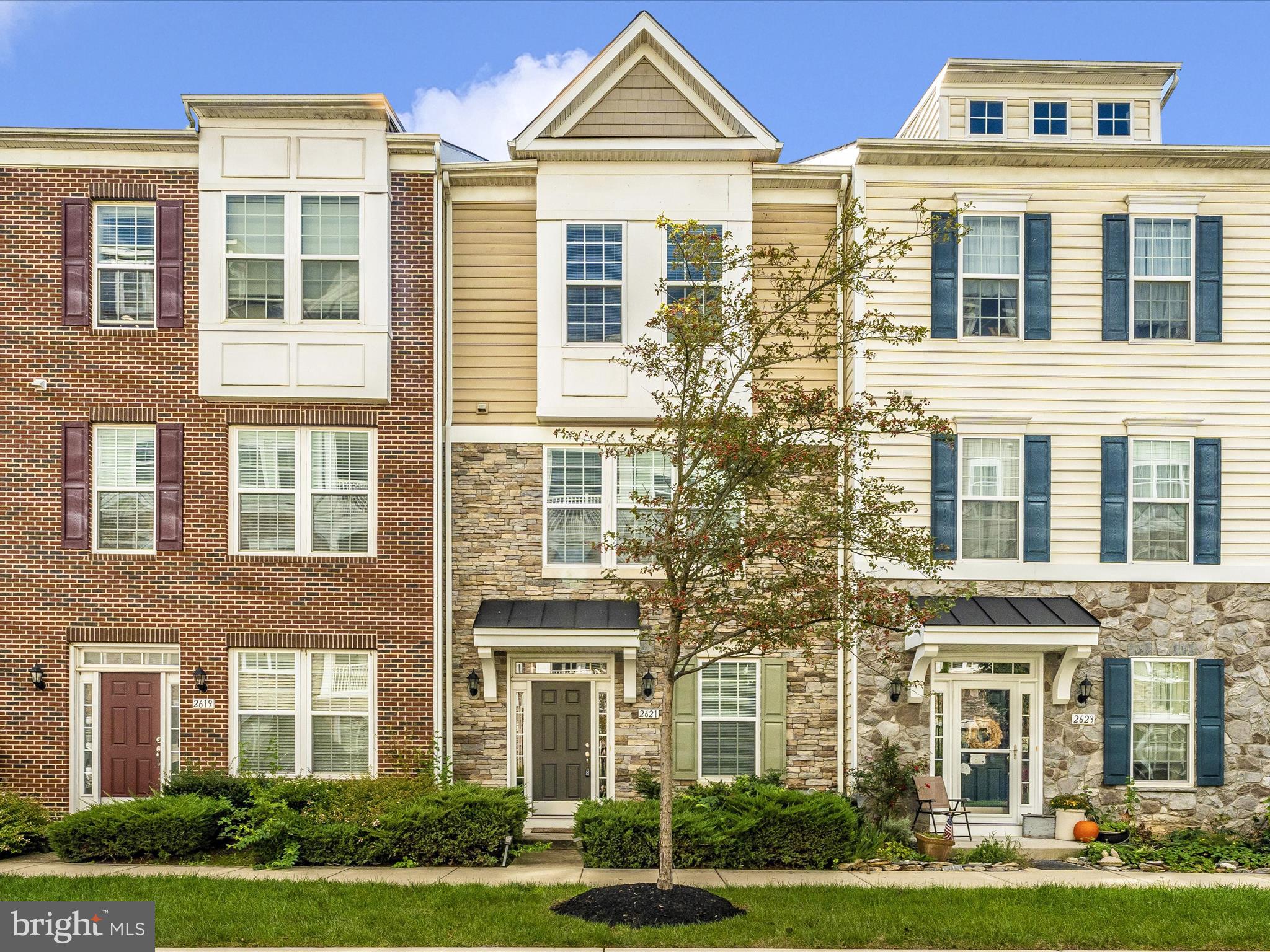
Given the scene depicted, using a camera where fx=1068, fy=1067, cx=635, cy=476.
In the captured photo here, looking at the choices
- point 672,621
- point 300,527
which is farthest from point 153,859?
point 672,621

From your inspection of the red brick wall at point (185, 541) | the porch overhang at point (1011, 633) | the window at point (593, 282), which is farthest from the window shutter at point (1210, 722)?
the red brick wall at point (185, 541)

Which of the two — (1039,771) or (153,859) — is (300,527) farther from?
(1039,771)

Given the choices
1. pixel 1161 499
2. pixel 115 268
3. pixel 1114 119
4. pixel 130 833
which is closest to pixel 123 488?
pixel 115 268

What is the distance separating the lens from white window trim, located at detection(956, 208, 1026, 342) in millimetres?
15117

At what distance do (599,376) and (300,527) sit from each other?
469cm

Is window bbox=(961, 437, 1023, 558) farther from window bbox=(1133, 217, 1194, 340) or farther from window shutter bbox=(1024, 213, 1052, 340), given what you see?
window bbox=(1133, 217, 1194, 340)

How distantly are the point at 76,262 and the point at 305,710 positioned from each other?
276 inches

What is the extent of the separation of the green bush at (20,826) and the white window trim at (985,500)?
1276 centimetres

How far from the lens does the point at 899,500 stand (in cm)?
1486

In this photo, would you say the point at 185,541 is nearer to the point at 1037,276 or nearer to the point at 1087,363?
the point at 1037,276

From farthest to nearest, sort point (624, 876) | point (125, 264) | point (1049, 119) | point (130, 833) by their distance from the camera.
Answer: point (1049, 119), point (125, 264), point (130, 833), point (624, 876)

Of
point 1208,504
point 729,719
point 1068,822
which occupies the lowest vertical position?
point 1068,822

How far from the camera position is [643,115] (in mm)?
15172

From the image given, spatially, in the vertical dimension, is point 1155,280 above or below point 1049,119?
below
